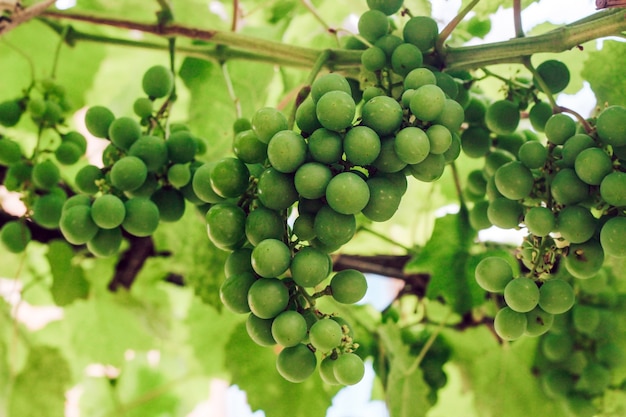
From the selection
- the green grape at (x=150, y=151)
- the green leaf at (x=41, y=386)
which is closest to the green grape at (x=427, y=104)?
the green grape at (x=150, y=151)

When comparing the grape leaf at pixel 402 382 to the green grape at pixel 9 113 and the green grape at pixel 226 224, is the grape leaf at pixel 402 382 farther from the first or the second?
the green grape at pixel 9 113

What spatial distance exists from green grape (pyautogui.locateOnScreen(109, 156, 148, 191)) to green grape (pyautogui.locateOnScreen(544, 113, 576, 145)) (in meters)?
0.44

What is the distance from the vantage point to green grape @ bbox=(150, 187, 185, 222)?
2.44ft

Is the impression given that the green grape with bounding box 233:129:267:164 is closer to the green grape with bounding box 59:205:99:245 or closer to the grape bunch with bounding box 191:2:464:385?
the grape bunch with bounding box 191:2:464:385

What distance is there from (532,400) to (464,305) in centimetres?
22

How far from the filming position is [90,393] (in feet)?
4.08

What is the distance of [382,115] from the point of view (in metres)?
0.54

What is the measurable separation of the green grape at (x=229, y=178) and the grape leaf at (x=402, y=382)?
442 millimetres

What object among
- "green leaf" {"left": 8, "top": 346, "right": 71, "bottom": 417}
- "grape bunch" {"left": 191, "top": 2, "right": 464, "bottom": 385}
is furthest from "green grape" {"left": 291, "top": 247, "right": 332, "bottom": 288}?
"green leaf" {"left": 8, "top": 346, "right": 71, "bottom": 417}

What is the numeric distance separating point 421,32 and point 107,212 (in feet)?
1.27

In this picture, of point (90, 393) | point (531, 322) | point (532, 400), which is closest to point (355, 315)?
point (532, 400)

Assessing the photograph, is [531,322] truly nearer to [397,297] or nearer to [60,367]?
[397,297]

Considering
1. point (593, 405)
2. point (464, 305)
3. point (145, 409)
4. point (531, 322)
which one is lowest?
point (145, 409)

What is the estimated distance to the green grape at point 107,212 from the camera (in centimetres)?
67
